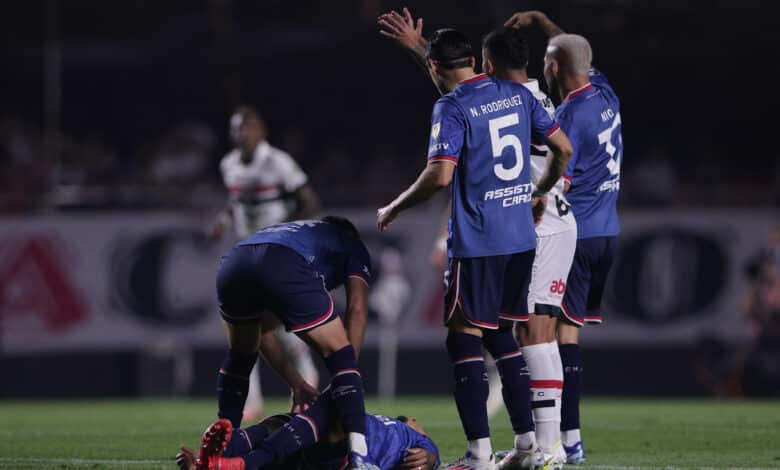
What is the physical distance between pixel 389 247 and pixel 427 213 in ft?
2.12

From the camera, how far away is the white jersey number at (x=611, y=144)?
7.84 metres

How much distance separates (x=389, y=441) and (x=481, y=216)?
1.22 meters

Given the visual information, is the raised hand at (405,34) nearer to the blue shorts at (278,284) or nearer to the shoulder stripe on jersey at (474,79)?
the shoulder stripe on jersey at (474,79)

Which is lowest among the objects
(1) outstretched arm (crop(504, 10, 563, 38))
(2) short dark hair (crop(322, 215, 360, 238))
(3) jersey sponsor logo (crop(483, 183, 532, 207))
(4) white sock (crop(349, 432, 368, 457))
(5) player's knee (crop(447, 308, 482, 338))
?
(4) white sock (crop(349, 432, 368, 457))

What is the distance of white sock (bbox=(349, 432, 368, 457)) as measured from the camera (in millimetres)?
6289

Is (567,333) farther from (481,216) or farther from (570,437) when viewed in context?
(481,216)

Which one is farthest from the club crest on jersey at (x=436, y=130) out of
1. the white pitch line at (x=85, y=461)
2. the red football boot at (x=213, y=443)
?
the white pitch line at (x=85, y=461)

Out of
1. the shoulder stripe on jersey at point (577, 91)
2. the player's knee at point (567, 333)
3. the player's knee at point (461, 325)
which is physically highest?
the shoulder stripe on jersey at point (577, 91)

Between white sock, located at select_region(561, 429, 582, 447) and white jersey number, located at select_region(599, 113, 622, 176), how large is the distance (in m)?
1.57

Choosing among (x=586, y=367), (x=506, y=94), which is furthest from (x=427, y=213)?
(x=506, y=94)

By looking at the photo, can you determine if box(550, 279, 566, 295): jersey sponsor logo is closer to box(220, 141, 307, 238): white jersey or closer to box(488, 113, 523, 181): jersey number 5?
box(488, 113, 523, 181): jersey number 5

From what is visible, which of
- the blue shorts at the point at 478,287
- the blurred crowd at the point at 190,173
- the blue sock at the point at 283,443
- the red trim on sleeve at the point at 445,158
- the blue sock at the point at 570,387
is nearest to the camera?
the blue sock at the point at 283,443

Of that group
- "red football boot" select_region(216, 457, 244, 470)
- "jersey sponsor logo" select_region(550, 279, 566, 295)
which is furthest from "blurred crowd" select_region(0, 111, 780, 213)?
"red football boot" select_region(216, 457, 244, 470)

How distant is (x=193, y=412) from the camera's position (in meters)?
12.9
